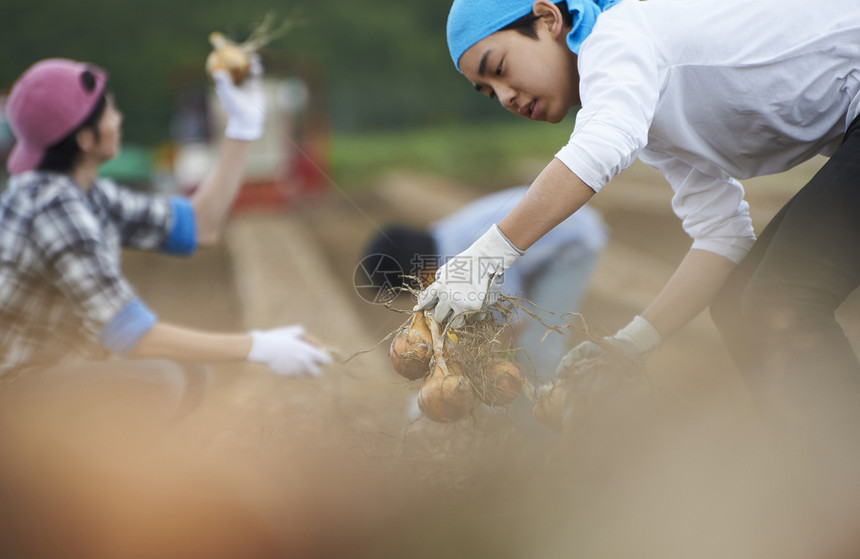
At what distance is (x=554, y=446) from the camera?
129 centimetres

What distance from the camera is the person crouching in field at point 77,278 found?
4.50ft

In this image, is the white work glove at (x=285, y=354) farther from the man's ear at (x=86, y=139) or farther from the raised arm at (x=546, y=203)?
the raised arm at (x=546, y=203)

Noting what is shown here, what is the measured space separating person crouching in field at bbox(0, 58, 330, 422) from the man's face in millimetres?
755

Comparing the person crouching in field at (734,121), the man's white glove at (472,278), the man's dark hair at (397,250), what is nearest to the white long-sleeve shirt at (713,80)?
the person crouching in field at (734,121)

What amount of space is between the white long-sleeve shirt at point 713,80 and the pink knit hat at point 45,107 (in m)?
1.06

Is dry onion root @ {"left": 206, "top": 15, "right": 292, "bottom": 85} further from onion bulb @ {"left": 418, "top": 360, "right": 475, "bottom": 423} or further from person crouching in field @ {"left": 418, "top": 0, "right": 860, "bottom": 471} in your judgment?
onion bulb @ {"left": 418, "top": 360, "right": 475, "bottom": 423}

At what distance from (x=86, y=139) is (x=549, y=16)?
3.29 ft

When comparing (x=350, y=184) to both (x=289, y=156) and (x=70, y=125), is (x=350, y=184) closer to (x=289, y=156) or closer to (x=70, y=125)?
(x=289, y=156)

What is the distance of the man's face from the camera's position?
3.34 ft

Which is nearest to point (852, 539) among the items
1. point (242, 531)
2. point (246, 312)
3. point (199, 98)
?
point (242, 531)

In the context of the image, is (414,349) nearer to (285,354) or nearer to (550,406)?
(550,406)

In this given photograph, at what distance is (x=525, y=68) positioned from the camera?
3.36ft

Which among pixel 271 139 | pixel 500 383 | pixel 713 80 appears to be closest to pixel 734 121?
pixel 713 80

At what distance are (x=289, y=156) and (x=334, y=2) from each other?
5631mm
